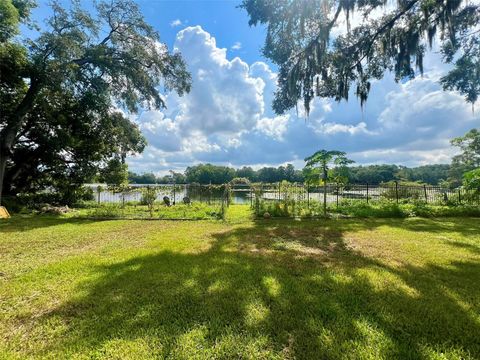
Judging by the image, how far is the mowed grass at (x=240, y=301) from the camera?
2.18 m

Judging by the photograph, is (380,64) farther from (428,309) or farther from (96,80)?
(96,80)

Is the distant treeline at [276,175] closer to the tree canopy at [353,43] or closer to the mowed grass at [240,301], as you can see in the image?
the tree canopy at [353,43]

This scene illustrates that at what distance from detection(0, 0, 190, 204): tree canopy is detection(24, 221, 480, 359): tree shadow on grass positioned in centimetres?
1123

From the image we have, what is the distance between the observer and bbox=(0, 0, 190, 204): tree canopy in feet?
36.1

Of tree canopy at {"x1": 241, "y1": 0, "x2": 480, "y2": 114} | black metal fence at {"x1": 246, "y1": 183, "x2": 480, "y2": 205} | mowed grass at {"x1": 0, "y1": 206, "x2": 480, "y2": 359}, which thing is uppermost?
tree canopy at {"x1": 241, "y1": 0, "x2": 480, "y2": 114}

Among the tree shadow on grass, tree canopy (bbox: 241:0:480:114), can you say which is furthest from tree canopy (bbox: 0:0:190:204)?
the tree shadow on grass

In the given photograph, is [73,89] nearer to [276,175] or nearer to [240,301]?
[240,301]

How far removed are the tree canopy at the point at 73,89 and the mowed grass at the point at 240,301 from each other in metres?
8.91

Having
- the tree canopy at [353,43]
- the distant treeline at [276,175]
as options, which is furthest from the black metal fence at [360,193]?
the distant treeline at [276,175]

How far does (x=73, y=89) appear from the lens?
40.1 ft

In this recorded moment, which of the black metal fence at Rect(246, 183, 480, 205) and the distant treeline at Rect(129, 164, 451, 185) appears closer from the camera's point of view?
the black metal fence at Rect(246, 183, 480, 205)

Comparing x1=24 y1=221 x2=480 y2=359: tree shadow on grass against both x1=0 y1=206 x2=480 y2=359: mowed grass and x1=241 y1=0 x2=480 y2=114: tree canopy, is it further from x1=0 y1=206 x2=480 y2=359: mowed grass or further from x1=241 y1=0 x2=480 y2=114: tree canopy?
x1=241 y1=0 x2=480 y2=114: tree canopy

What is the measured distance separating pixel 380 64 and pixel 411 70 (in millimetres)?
1377

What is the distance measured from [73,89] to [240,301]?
13462mm
